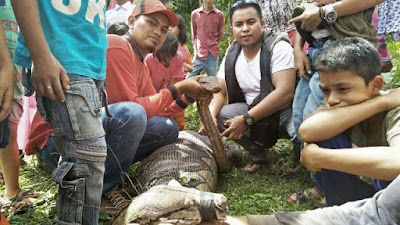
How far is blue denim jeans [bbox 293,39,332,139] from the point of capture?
9.21ft

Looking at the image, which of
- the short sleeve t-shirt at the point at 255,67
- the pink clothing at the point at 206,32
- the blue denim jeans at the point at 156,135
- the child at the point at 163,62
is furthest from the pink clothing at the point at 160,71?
the pink clothing at the point at 206,32

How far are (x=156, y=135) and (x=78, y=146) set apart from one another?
1267mm

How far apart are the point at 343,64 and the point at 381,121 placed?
0.34 metres

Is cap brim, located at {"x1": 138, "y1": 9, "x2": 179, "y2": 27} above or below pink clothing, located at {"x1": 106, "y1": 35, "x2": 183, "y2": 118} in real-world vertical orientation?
above

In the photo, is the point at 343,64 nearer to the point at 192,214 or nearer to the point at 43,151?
the point at 192,214

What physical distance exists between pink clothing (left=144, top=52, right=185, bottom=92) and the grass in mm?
1099

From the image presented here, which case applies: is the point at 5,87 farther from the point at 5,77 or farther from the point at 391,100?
the point at 391,100

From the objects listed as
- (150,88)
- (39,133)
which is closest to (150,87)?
(150,88)

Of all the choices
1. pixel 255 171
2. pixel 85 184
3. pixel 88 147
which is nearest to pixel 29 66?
pixel 88 147

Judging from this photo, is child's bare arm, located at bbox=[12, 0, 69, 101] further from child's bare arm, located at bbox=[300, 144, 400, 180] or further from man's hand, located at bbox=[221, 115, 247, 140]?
man's hand, located at bbox=[221, 115, 247, 140]

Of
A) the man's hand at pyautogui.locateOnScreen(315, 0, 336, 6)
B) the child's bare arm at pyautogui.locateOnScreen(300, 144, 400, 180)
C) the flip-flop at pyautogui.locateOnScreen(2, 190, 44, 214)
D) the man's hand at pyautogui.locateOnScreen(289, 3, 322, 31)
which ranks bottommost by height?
the flip-flop at pyautogui.locateOnScreen(2, 190, 44, 214)

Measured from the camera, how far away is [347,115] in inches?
83.0

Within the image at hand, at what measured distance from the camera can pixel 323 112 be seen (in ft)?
7.25

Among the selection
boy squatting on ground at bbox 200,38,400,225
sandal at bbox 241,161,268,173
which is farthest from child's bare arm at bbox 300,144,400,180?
sandal at bbox 241,161,268,173
